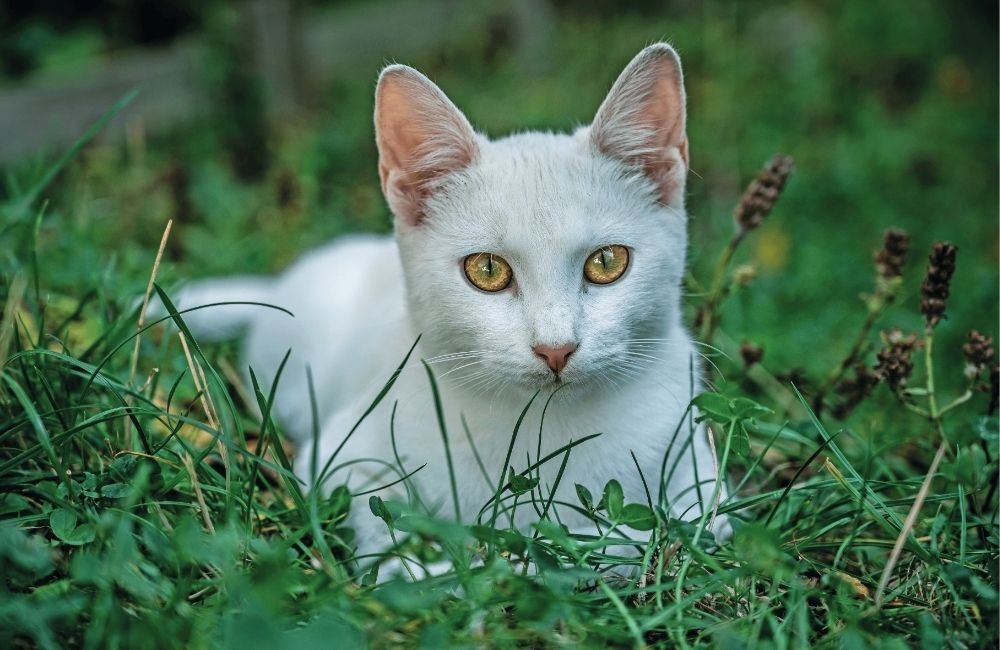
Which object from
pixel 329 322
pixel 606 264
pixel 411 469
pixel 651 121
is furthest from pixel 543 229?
pixel 329 322

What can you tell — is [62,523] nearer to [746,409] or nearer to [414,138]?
[414,138]

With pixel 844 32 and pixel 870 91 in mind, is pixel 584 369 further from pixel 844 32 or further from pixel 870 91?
pixel 844 32

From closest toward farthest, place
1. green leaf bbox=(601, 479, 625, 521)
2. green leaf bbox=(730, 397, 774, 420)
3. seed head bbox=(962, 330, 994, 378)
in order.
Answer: green leaf bbox=(601, 479, 625, 521)
green leaf bbox=(730, 397, 774, 420)
seed head bbox=(962, 330, 994, 378)

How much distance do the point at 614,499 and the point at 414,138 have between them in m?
0.98

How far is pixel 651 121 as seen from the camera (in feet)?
6.75

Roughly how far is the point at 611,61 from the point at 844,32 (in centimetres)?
171

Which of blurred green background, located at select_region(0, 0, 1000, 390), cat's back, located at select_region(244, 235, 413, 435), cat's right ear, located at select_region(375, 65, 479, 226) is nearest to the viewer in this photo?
cat's right ear, located at select_region(375, 65, 479, 226)

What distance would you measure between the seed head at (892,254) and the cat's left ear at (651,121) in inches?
26.0

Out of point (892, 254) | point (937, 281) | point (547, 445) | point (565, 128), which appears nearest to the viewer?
point (547, 445)

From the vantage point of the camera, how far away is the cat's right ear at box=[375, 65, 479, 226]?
198cm

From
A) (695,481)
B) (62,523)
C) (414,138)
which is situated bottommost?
(695,481)

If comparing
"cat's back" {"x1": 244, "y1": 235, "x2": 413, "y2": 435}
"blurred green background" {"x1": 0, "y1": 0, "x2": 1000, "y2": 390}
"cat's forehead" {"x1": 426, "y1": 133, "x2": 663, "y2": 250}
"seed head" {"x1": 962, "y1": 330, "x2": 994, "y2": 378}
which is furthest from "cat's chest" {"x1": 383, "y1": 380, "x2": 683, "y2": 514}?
"blurred green background" {"x1": 0, "y1": 0, "x2": 1000, "y2": 390}

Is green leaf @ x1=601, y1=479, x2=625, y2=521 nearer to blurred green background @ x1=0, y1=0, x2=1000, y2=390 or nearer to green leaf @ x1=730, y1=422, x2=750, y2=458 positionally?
green leaf @ x1=730, y1=422, x2=750, y2=458

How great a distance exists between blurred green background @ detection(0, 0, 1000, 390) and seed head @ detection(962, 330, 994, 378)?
15.6 inches
